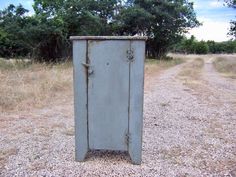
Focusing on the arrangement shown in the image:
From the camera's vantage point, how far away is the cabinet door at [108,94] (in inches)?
146

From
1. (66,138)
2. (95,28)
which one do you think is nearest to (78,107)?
(66,138)

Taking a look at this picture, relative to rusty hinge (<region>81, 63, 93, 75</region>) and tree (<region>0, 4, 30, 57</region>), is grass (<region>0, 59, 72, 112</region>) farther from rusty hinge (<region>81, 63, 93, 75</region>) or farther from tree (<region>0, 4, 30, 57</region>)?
tree (<region>0, 4, 30, 57</region>)

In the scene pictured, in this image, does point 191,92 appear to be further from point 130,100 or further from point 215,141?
point 130,100

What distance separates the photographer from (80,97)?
3.84 metres

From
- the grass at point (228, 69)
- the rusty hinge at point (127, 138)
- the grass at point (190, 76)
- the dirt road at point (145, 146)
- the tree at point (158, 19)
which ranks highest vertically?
the tree at point (158, 19)

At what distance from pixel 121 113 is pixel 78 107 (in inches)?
17.9

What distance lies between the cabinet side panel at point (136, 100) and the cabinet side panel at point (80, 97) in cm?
48

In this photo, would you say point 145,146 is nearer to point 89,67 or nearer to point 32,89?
point 89,67

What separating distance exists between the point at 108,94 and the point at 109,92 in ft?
0.08

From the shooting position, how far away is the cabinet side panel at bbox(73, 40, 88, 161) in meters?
3.75

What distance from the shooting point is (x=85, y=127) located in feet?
12.8

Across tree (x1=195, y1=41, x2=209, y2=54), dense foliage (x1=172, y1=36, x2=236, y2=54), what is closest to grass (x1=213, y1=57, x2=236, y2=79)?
dense foliage (x1=172, y1=36, x2=236, y2=54)

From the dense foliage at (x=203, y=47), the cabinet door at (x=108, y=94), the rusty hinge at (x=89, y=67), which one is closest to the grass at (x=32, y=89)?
the cabinet door at (x=108, y=94)

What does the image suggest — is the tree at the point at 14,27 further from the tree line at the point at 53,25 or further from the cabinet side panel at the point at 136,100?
the cabinet side panel at the point at 136,100
